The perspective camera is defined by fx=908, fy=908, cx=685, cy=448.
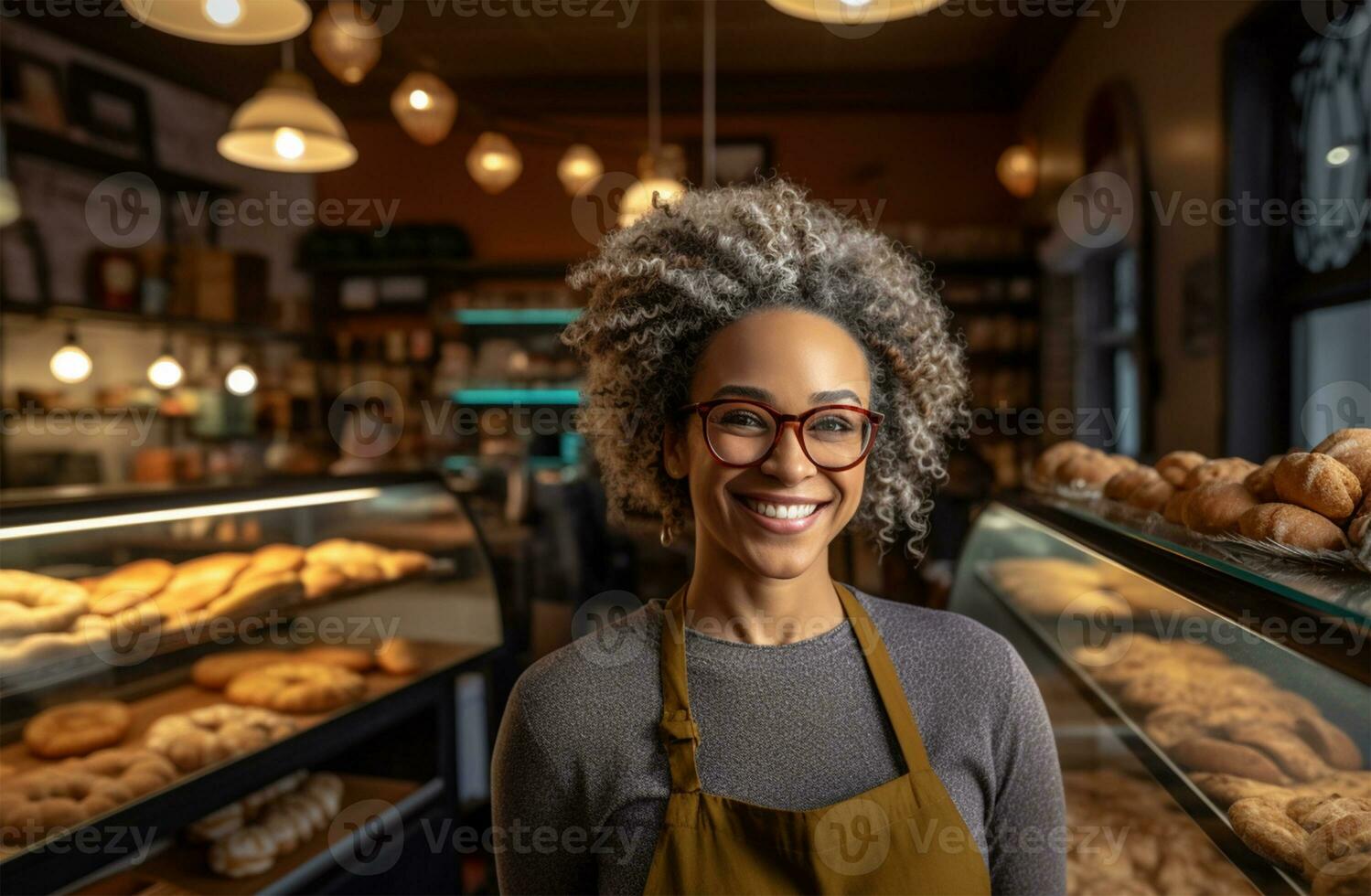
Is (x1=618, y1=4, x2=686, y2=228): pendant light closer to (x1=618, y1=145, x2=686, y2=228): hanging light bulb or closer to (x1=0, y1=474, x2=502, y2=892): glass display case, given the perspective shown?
(x1=618, y1=145, x2=686, y2=228): hanging light bulb

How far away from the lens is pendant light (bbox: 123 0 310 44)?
7.68 feet

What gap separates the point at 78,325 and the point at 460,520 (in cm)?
425

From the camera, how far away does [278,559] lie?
7.88ft

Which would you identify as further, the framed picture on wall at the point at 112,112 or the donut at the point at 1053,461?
the framed picture on wall at the point at 112,112

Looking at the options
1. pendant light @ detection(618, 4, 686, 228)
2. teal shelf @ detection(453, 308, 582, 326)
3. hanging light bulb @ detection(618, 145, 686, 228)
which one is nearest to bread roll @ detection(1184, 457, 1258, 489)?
pendant light @ detection(618, 4, 686, 228)

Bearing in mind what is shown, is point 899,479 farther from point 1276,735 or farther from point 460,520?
point 460,520

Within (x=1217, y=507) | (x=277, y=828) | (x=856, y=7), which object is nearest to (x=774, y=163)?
(x=856, y=7)

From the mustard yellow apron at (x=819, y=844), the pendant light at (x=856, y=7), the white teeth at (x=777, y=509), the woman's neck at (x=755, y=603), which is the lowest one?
the mustard yellow apron at (x=819, y=844)

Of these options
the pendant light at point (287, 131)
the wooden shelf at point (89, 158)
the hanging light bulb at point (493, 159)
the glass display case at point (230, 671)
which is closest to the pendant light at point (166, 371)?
the wooden shelf at point (89, 158)

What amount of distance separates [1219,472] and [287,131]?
313cm

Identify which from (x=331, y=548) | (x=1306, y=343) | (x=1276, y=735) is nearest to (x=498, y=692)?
(x=331, y=548)

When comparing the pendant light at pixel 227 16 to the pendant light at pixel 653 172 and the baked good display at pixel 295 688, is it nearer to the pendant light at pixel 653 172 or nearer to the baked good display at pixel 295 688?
the pendant light at pixel 653 172

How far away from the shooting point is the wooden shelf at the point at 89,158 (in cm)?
530

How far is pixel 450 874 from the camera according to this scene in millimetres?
2609
